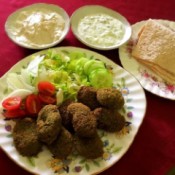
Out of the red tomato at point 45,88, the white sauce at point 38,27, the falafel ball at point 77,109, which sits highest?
the white sauce at point 38,27

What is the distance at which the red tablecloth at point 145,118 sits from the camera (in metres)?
1.27

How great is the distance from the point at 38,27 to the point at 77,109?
613 millimetres

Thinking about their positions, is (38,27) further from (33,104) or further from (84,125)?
(84,125)

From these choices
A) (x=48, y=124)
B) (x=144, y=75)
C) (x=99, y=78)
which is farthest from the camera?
(x=144, y=75)

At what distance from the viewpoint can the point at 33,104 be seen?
→ 4.31ft

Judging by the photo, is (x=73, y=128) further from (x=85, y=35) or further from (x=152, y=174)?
(x=85, y=35)

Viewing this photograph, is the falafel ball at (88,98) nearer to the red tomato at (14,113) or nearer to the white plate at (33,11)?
the red tomato at (14,113)

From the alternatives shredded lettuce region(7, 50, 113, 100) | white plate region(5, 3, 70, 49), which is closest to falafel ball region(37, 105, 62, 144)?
shredded lettuce region(7, 50, 113, 100)

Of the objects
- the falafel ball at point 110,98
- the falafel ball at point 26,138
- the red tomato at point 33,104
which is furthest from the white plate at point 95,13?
the falafel ball at point 26,138

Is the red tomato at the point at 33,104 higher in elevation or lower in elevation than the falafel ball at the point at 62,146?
higher

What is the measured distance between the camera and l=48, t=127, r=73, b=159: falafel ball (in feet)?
3.90

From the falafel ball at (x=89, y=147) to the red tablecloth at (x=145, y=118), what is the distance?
10 cm

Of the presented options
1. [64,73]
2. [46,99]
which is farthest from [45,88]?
[64,73]

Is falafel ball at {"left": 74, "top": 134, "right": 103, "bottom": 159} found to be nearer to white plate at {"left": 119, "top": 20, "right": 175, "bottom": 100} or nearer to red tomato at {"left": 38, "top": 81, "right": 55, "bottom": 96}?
red tomato at {"left": 38, "top": 81, "right": 55, "bottom": 96}
